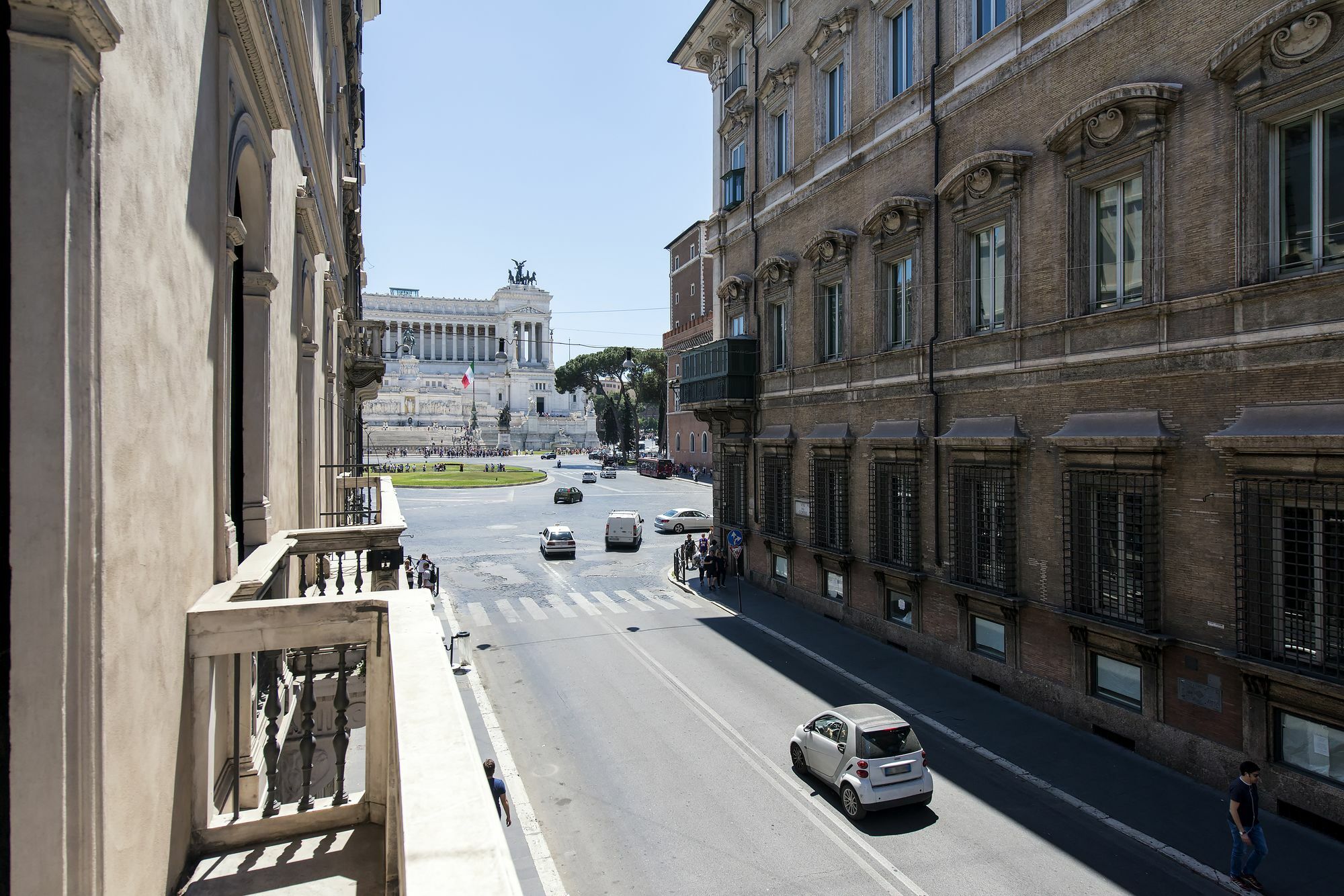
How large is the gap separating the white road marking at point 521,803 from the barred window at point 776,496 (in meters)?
11.2

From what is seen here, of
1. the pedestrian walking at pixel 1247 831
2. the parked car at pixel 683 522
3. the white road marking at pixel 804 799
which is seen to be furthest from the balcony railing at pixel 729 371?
the pedestrian walking at pixel 1247 831

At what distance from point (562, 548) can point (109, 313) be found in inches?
1184

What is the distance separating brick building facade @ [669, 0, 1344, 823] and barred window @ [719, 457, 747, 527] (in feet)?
14.3

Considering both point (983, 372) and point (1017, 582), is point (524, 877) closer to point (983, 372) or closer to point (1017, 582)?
point (1017, 582)

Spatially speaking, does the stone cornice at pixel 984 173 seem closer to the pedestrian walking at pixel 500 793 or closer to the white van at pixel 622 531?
the pedestrian walking at pixel 500 793

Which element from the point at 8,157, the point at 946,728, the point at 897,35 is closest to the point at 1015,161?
the point at 897,35

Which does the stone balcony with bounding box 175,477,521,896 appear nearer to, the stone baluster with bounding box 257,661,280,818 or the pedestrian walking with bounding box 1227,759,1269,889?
the stone baluster with bounding box 257,661,280,818

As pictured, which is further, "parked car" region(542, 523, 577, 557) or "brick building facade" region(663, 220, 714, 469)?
"brick building facade" region(663, 220, 714, 469)

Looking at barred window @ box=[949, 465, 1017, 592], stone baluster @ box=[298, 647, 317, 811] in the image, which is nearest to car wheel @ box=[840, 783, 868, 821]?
barred window @ box=[949, 465, 1017, 592]

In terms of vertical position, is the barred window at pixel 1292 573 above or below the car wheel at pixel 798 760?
above

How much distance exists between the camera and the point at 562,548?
3288 cm

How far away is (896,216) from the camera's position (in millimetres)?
18625

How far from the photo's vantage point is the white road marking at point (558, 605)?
23.7 metres

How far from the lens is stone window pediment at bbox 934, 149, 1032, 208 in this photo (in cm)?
1514
